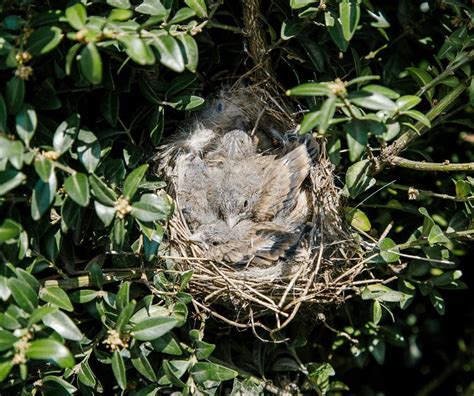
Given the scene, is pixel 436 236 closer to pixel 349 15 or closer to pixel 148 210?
pixel 349 15

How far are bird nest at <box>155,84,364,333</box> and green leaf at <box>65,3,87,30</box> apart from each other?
786 millimetres

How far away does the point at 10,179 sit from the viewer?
1.81 metres

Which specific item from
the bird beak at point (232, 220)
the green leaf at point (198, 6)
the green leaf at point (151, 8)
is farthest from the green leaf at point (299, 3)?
the bird beak at point (232, 220)

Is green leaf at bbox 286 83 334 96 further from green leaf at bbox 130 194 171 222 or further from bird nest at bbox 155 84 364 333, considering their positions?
bird nest at bbox 155 84 364 333

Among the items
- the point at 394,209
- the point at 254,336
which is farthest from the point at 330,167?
the point at 254,336

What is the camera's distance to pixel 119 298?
6.60 feet

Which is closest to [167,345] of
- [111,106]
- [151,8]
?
[111,106]

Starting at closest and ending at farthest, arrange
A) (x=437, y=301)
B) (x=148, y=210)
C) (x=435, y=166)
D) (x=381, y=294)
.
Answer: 1. (x=148, y=210)
2. (x=435, y=166)
3. (x=381, y=294)
4. (x=437, y=301)

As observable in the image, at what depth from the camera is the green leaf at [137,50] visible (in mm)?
1702

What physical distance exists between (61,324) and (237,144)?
0.99 meters

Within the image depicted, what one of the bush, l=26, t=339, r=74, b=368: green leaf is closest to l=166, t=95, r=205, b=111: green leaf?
the bush

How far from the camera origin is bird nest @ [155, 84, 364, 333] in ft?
7.79

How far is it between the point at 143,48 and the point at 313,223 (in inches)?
37.7

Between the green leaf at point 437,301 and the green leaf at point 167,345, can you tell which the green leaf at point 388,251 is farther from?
the green leaf at point 167,345
